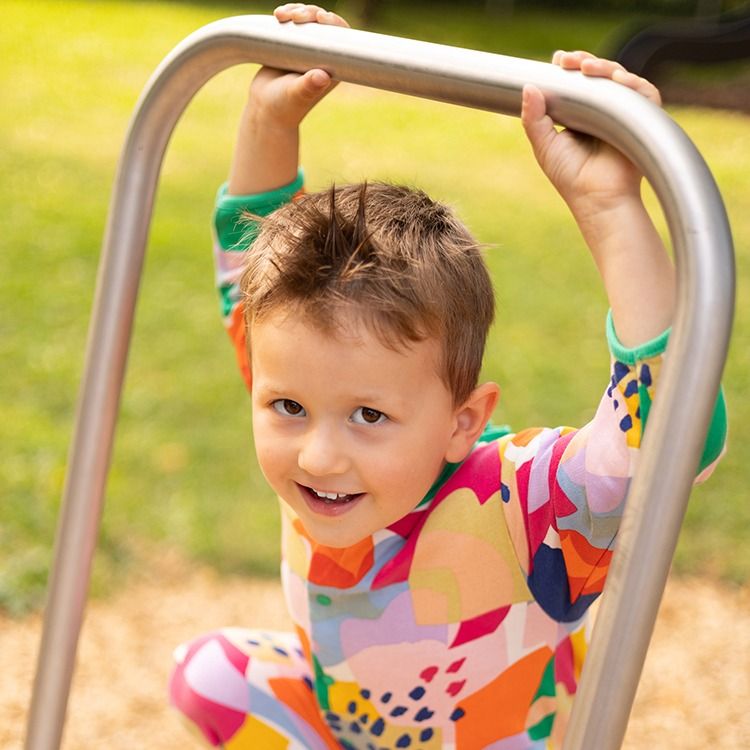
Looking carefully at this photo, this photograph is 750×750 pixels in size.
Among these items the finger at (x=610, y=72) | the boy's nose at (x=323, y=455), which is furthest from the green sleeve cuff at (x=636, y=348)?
the boy's nose at (x=323, y=455)

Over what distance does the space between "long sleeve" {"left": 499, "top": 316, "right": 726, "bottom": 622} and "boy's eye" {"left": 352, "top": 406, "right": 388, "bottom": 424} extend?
0.18 meters

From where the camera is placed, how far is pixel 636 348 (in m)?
1.17

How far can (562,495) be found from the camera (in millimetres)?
1357

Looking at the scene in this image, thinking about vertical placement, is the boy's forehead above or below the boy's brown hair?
below

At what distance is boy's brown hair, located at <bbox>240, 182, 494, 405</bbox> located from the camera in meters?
1.36

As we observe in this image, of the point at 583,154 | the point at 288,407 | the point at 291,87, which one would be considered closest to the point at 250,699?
the point at 288,407

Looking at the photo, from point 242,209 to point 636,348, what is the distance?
0.70 m

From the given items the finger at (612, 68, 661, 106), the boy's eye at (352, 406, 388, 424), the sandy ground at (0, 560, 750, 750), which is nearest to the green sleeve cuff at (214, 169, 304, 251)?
the boy's eye at (352, 406, 388, 424)

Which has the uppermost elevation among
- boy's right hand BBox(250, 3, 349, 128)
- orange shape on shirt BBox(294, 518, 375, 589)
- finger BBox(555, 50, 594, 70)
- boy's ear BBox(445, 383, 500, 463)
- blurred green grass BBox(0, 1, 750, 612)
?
blurred green grass BBox(0, 1, 750, 612)

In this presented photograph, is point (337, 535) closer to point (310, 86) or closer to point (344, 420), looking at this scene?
point (344, 420)

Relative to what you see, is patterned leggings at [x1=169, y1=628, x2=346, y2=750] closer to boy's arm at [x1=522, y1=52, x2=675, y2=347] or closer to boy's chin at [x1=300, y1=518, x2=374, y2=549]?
boy's chin at [x1=300, y1=518, x2=374, y2=549]

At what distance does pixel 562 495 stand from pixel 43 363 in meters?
3.04

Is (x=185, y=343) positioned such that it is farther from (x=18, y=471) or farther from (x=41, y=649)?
(x=41, y=649)

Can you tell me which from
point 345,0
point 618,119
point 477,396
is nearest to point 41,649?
point 477,396
